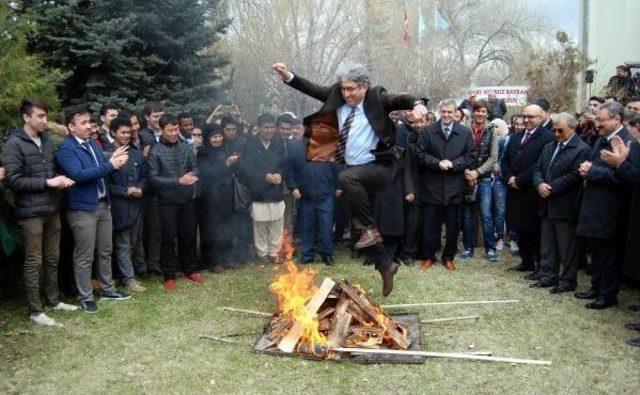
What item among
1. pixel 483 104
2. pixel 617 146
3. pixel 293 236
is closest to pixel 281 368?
pixel 617 146

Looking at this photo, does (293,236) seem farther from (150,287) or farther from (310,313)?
(310,313)

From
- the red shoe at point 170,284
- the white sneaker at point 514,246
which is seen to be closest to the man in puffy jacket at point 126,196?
the red shoe at point 170,284

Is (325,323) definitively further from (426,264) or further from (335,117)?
(426,264)

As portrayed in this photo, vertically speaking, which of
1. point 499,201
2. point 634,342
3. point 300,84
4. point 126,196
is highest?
point 300,84

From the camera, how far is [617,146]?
649cm

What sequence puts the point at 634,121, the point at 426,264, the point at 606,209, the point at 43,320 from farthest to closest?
the point at 426,264 < the point at 634,121 < the point at 606,209 < the point at 43,320

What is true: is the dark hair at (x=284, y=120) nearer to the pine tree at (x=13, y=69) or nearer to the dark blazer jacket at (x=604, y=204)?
the pine tree at (x=13, y=69)

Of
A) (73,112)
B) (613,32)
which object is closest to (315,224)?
(73,112)

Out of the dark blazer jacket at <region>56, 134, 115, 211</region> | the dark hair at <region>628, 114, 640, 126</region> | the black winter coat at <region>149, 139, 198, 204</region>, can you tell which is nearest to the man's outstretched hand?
the dark blazer jacket at <region>56, 134, 115, 211</region>

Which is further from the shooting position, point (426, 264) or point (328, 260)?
point (328, 260)

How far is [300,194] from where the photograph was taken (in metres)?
9.65

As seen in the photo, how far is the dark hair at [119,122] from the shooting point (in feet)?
25.8

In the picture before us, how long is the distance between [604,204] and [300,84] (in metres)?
3.98

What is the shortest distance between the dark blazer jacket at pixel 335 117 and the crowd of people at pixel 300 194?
5cm
